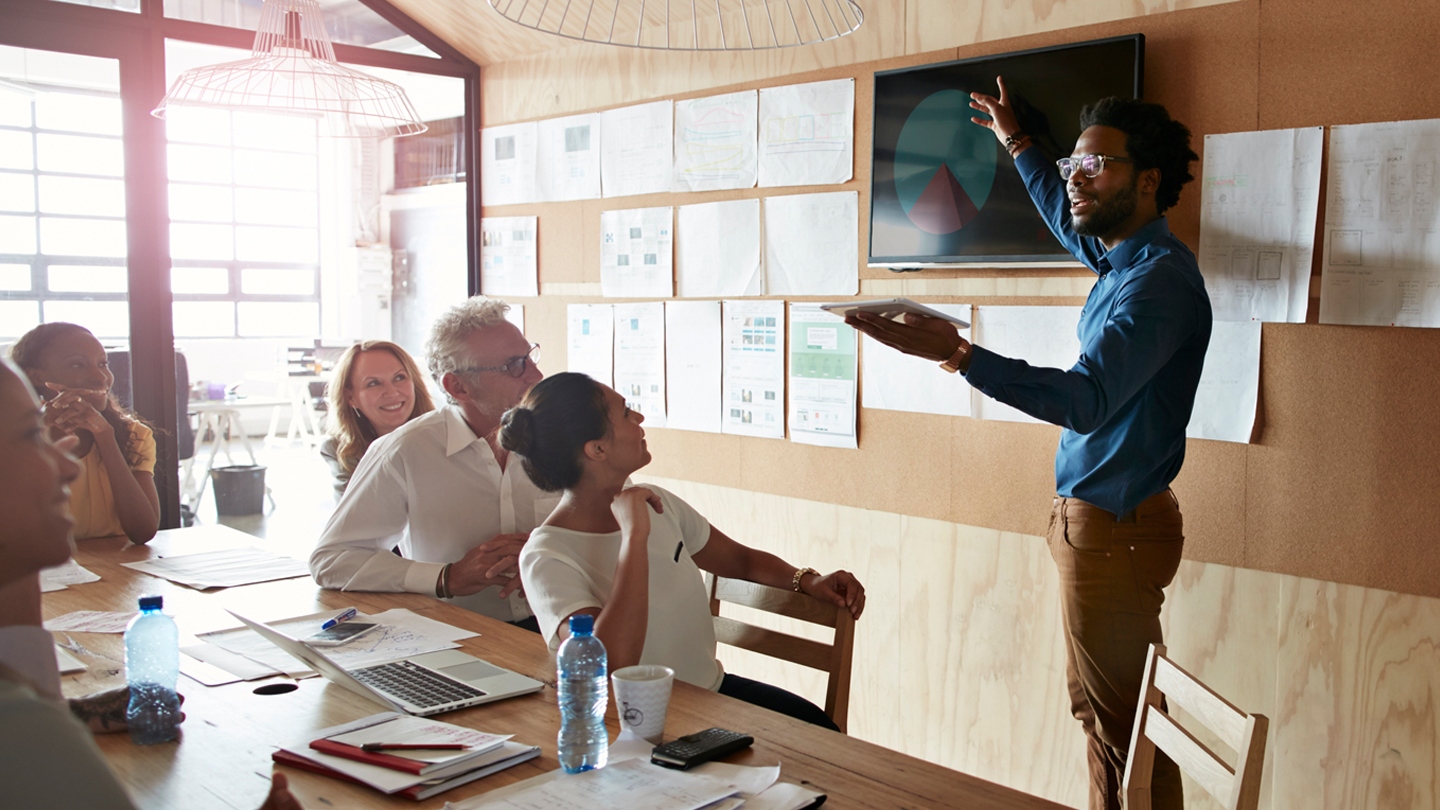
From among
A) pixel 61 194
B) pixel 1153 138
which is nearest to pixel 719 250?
pixel 1153 138

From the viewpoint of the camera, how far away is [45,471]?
2.28 ft

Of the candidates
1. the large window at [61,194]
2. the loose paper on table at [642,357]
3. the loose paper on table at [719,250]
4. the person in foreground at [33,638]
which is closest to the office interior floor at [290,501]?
the large window at [61,194]

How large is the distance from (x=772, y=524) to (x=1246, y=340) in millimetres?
1529

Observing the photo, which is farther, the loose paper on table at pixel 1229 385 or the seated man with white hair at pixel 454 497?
the loose paper on table at pixel 1229 385

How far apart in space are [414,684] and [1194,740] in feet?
3.76

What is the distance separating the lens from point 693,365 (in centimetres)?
357

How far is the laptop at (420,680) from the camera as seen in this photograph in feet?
5.16

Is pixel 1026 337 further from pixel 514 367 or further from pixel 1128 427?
pixel 514 367

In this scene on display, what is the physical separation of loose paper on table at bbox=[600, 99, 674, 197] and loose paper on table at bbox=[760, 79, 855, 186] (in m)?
0.44

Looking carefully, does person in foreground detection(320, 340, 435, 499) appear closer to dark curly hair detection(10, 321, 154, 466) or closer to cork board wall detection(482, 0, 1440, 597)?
dark curly hair detection(10, 321, 154, 466)

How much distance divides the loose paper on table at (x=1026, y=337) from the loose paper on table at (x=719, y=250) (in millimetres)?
815

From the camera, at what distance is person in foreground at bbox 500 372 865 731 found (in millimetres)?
1849

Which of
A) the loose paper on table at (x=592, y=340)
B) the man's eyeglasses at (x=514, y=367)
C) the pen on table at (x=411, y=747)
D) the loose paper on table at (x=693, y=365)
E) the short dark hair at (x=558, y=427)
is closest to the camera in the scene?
the pen on table at (x=411, y=747)

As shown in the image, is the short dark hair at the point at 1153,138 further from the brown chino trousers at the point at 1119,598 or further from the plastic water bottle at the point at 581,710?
the plastic water bottle at the point at 581,710
